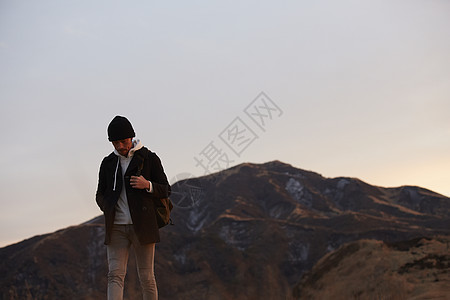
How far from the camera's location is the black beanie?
4.76 metres

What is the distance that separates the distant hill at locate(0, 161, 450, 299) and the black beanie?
44.8 m

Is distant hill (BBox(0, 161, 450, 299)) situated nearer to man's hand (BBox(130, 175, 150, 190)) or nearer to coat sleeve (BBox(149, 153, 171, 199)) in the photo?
coat sleeve (BBox(149, 153, 171, 199))

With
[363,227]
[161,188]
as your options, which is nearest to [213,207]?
[363,227]

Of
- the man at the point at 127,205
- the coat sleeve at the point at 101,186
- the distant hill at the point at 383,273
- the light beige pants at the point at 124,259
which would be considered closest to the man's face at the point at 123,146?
the man at the point at 127,205

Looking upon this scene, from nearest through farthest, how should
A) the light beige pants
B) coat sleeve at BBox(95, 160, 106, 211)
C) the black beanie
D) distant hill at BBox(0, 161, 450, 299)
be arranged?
the light beige pants < the black beanie < coat sleeve at BBox(95, 160, 106, 211) < distant hill at BBox(0, 161, 450, 299)

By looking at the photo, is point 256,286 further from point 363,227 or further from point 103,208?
point 103,208

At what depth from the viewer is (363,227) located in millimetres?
65562

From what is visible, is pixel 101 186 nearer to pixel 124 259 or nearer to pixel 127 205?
pixel 127 205

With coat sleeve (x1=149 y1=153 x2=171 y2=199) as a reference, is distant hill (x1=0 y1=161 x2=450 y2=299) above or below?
above

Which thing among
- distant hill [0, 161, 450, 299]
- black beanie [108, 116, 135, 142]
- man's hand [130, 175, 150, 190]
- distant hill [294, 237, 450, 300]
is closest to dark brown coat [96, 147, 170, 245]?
man's hand [130, 175, 150, 190]

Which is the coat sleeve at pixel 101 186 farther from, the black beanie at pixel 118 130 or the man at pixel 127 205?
the black beanie at pixel 118 130

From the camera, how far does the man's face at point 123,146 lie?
4.80 metres

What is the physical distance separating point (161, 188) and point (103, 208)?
57cm

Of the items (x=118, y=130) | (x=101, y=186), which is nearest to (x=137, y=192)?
(x=101, y=186)
